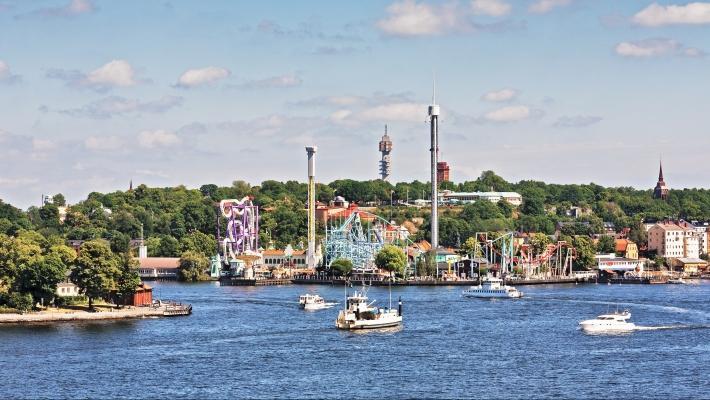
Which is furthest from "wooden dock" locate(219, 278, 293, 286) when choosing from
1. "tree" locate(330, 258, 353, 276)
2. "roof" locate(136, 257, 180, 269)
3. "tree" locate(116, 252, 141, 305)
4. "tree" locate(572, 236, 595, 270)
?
"tree" locate(116, 252, 141, 305)

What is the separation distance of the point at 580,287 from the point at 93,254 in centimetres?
5430

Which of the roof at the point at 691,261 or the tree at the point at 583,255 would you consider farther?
the roof at the point at 691,261

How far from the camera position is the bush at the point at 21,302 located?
72.4 metres

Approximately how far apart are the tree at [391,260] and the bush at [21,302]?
2219 inches

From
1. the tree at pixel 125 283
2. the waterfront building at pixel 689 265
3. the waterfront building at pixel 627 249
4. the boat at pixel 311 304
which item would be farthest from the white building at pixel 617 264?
the tree at pixel 125 283

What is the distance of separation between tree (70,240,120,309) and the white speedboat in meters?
27.0

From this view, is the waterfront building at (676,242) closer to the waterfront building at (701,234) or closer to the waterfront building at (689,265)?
the waterfront building at (701,234)

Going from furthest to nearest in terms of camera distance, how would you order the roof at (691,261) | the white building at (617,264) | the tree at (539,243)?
the roof at (691,261), the tree at (539,243), the white building at (617,264)

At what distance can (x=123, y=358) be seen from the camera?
5809 centimetres

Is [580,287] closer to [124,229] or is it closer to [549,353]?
[549,353]

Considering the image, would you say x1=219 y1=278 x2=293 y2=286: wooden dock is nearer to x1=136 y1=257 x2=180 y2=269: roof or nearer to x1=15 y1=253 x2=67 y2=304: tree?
x1=136 y1=257 x2=180 y2=269: roof

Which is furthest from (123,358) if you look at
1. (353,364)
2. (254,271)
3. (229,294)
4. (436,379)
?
(254,271)

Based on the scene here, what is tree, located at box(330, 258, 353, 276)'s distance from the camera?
127m

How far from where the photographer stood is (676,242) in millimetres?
155500
